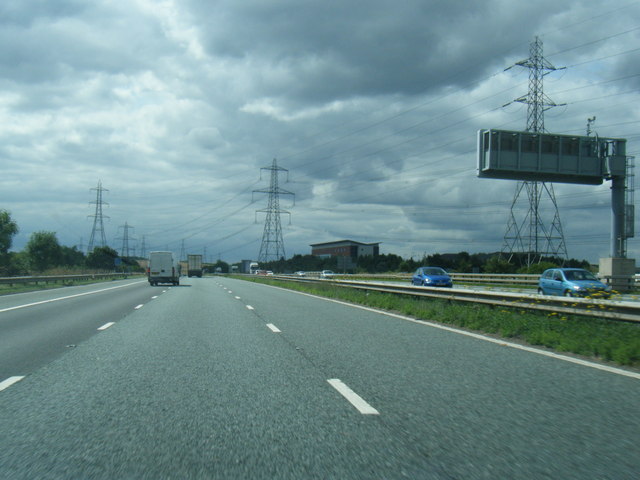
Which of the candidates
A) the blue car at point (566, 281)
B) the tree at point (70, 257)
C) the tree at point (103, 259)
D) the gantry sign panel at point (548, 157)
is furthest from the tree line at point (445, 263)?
the tree at point (70, 257)

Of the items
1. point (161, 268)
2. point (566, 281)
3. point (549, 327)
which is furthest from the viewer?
point (161, 268)

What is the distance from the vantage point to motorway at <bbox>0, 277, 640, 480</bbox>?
4.44m

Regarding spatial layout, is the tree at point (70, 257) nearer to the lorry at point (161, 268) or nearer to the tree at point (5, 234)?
the tree at point (5, 234)

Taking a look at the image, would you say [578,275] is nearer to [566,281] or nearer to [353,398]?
[566,281]

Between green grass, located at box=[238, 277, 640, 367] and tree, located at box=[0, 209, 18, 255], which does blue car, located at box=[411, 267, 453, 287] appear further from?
tree, located at box=[0, 209, 18, 255]

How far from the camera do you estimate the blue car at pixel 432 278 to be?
3525 cm

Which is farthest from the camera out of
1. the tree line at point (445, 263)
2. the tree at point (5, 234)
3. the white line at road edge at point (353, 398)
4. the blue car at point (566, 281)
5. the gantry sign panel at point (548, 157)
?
the tree at point (5, 234)

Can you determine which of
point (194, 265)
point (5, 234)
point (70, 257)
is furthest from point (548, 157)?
point (70, 257)

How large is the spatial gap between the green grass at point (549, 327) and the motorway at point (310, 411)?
783 mm

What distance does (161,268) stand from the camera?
49375 mm

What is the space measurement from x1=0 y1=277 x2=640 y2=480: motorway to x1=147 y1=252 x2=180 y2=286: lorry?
3861 cm

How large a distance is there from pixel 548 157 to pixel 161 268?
30.8m

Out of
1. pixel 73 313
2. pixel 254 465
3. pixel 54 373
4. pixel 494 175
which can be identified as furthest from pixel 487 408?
pixel 494 175

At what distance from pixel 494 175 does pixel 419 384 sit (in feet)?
97.3
